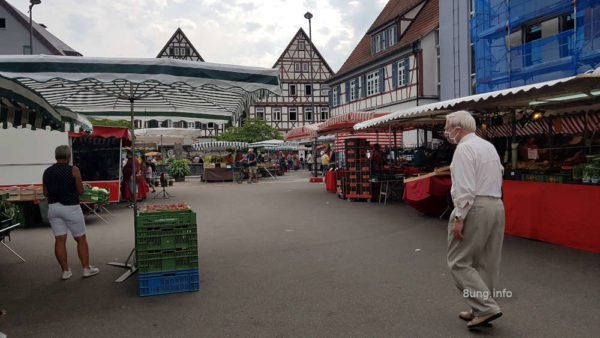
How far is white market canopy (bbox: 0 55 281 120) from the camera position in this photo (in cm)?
543

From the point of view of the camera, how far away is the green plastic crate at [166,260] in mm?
5152

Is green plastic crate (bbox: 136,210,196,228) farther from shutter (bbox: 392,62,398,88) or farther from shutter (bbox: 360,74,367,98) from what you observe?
shutter (bbox: 360,74,367,98)

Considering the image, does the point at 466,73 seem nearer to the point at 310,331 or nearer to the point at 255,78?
the point at 255,78

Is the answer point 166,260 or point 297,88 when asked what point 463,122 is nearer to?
point 166,260

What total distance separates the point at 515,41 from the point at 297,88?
3479 cm

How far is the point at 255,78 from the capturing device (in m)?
6.23

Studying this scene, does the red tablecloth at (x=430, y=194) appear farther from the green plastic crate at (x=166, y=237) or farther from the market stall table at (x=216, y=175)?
the market stall table at (x=216, y=175)

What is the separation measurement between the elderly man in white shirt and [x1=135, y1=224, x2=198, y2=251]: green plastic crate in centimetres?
289

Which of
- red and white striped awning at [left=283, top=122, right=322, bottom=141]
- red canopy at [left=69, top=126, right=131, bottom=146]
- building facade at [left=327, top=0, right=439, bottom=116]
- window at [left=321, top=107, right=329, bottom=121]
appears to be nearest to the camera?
red canopy at [left=69, top=126, right=131, bottom=146]

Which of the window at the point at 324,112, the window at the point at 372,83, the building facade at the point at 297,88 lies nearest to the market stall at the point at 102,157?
the window at the point at 372,83

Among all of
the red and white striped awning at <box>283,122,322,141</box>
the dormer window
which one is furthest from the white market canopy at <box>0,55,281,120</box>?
the dormer window

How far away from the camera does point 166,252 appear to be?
523 cm

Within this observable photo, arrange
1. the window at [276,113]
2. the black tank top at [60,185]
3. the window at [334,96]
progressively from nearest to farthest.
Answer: the black tank top at [60,185]
the window at [334,96]
the window at [276,113]

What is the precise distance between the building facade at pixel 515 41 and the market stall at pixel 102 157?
50.0ft
